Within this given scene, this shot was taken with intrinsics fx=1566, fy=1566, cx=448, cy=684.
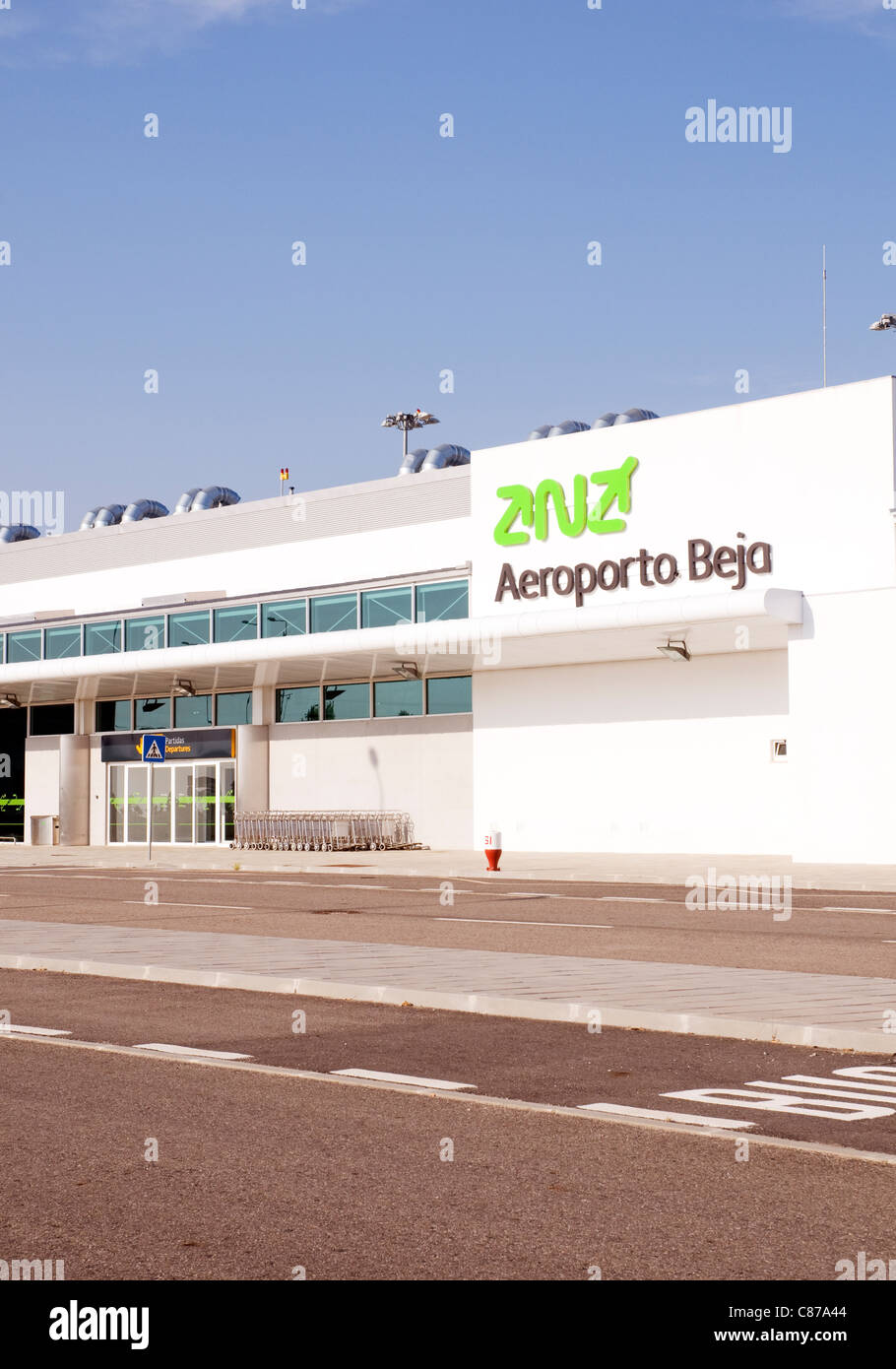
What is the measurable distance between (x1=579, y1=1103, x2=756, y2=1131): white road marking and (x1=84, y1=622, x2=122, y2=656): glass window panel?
39685 millimetres

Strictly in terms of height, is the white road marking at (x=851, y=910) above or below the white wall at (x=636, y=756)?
below

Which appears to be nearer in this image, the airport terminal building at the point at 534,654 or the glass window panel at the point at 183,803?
the airport terminal building at the point at 534,654

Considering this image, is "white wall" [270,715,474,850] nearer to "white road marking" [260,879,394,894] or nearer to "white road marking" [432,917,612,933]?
"white road marking" [260,879,394,894]

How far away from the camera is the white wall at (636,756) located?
32969mm

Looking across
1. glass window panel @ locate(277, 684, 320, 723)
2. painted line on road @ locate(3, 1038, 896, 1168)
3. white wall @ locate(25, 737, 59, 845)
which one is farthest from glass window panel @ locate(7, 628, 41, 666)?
painted line on road @ locate(3, 1038, 896, 1168)

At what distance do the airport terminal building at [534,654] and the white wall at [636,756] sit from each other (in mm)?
58

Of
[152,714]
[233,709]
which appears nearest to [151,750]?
[233,709]

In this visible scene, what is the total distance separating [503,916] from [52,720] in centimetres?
3268

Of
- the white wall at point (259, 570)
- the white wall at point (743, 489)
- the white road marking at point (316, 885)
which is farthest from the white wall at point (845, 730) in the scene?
the white wall at point (259, 570)

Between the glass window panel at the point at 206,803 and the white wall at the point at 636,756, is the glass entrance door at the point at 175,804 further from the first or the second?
the white wall at the point at 636,756

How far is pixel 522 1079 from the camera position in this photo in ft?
27.2
